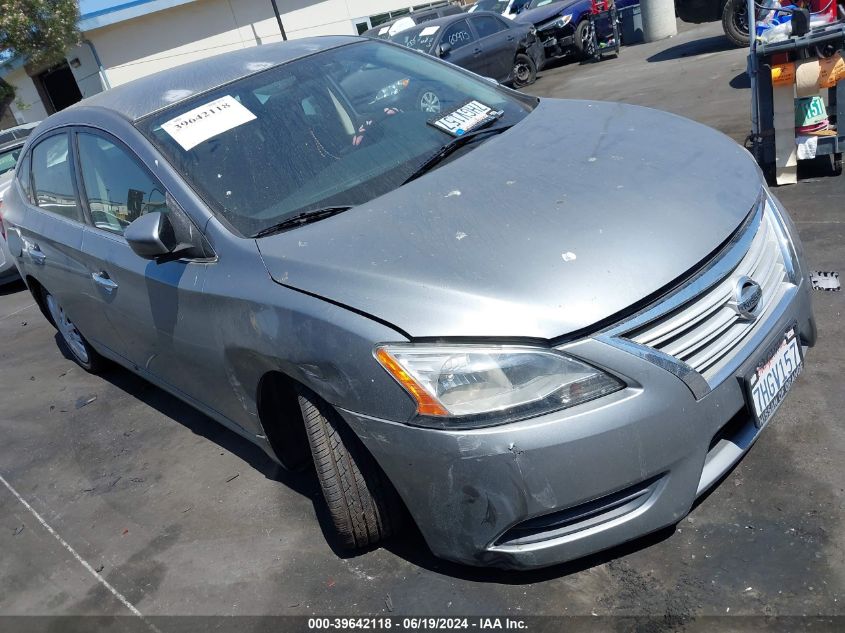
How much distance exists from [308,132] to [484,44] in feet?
35.1

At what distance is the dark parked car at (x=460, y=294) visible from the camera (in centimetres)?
220

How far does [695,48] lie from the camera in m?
12.6

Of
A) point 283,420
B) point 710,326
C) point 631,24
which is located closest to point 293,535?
point 283,420

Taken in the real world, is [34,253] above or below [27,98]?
above

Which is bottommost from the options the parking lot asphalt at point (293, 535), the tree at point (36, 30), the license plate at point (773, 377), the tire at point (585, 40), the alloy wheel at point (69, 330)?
the tire at point (585, 40)

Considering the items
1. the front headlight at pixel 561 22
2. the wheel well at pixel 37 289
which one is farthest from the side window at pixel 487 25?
the wheel well at pixel 37 289

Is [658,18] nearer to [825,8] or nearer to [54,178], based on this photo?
[825,8]

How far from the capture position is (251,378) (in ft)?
9.53

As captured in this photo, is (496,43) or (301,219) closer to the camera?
(301,219)

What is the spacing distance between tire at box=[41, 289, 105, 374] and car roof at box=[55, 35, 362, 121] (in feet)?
5.18

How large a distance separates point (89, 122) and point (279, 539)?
84.1 inches

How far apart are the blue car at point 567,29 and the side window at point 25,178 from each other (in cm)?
1180

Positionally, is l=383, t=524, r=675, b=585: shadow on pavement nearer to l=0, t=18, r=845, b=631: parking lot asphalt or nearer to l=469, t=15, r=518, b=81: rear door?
l=0, t=18, r=845, b=631: parking lot asphalt

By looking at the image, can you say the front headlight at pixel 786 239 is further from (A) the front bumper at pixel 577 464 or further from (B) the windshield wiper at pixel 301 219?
(B) the windshield wiper at pixel 301 219
